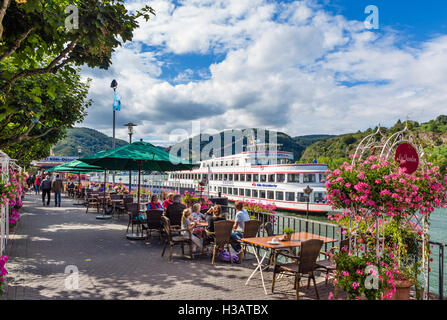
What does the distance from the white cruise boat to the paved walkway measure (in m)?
11.0

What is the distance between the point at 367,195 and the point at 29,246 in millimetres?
8238

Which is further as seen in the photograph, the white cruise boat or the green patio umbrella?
the white cruise boat

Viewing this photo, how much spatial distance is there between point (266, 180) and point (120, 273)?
24223mm

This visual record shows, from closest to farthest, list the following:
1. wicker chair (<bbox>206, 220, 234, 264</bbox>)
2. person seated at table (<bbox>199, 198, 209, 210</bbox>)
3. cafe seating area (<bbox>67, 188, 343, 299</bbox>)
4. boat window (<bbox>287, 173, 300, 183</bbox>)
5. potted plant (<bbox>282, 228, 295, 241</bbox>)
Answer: cafe seating area (<bbox>67, 188, 343, 299</bbox>) < potted plant (<bbox>282, 228, 295, 241</bbox>) < wicker chair (<bbox>206, 220, 234, 264</bbox>) < person seated at table (<bbox>199, 198, 209, 210</bbox>) < boat window (<bbox>287, 173, 300, 183</bbox>)

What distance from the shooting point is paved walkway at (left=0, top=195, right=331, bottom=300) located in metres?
4.82

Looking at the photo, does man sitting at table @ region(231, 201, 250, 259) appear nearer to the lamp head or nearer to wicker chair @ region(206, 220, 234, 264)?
wicker chair @ region(206, 220, 234, 264)

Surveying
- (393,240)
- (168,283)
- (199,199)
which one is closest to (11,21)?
(168,283)

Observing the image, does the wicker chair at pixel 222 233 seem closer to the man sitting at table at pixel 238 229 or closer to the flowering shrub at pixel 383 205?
the man sitting at table at pixel 238 229

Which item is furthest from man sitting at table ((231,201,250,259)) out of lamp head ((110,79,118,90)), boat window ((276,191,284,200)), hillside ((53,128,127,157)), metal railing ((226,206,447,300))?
hillside ((53,128,127,157))

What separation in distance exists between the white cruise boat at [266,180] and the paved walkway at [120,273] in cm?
1104

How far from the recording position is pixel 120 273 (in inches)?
228
